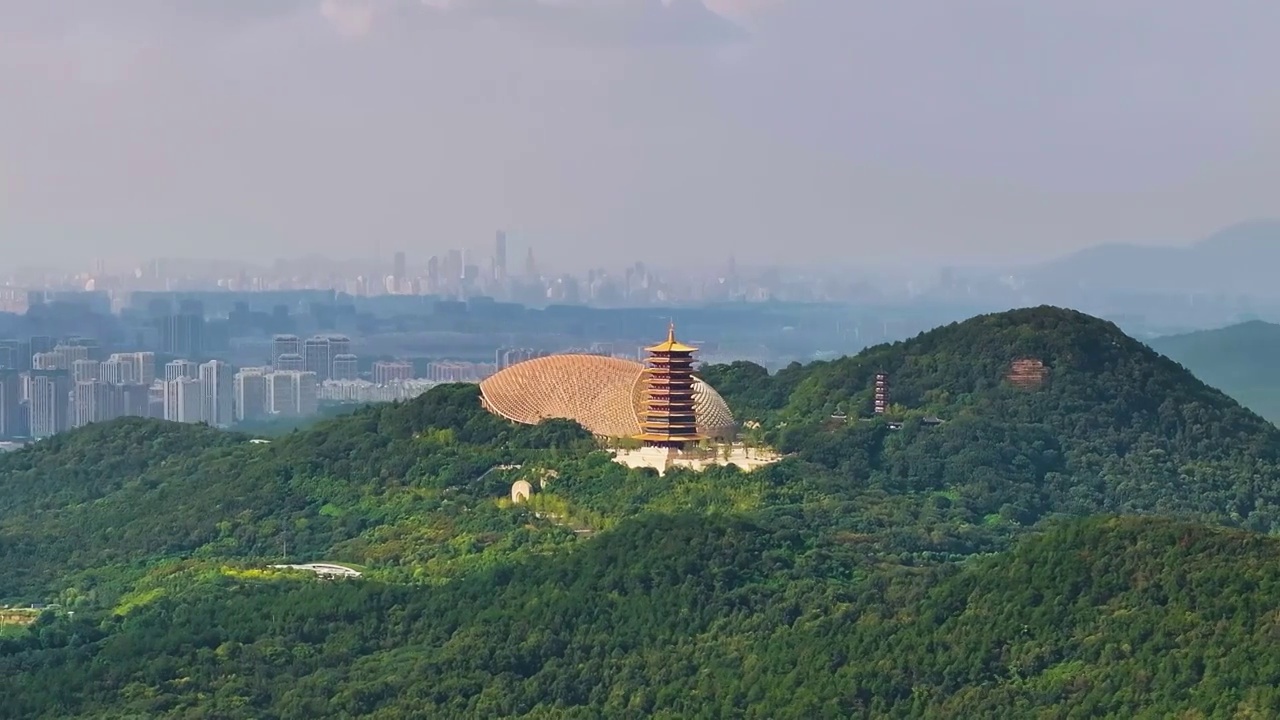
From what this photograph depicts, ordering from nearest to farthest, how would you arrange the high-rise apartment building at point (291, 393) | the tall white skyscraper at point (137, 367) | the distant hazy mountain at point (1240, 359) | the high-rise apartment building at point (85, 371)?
the high-rise apartment building at point (291, 393)
the distant hazy mountain at point (1240, 359)
the high-rise apartment building at point (85, 371)
the tall white skyscraper at point (137, 367)

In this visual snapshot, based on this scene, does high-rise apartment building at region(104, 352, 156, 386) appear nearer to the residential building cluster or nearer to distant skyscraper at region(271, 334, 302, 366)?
the residential building cluster

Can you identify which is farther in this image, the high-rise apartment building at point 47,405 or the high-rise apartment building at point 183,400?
the high-rise apartment building at point 47,405

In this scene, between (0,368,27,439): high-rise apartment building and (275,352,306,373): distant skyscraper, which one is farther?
Result: (275,352,306,373): distant skyscraper

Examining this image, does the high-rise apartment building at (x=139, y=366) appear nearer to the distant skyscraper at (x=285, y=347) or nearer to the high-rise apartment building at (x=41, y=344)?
the high-rise apartment building at (x=41, y=344)

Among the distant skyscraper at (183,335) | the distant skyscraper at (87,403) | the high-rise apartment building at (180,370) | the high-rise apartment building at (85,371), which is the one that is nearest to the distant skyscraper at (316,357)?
the high-rise apartment building at (180,370)

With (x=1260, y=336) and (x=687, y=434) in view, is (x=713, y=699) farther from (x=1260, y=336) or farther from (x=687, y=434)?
(x=1260, y=336)

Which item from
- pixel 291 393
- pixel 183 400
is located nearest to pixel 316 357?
pixel 183 400

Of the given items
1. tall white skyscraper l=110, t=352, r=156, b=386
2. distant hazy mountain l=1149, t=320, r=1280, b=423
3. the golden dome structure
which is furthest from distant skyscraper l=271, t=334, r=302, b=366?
the golden dome structure
